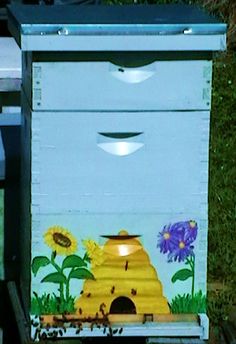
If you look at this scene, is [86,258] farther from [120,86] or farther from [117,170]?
[120,86]

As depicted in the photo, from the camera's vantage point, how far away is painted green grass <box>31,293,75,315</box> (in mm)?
2926

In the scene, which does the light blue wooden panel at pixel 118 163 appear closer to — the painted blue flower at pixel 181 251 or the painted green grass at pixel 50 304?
the painted blue flower at pixel 181 251

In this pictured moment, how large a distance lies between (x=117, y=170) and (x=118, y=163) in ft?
0.07

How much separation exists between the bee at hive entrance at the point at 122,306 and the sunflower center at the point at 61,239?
0.71 ft

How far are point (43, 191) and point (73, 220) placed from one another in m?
0.12

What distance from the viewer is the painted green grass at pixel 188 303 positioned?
2.97m

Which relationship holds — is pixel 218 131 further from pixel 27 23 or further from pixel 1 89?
pixel 27 23

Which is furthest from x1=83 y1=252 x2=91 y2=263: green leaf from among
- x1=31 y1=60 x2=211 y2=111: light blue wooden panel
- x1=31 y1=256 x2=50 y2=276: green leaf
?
x1=31 y1=60 x2=211 y2=111: light blue wooden panel

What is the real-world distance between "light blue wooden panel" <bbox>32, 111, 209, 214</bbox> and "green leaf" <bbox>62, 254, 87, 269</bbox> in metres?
0.14

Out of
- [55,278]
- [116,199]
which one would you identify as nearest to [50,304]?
[55,278]

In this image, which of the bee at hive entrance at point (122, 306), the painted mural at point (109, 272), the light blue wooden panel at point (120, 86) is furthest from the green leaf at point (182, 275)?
the light blue wooden panel at point (120, 86)

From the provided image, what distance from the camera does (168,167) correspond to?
112 inches

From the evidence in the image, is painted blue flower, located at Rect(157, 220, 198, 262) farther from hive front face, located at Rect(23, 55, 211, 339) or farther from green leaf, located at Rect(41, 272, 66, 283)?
green leaf, located at Rect(41, 272, 66, 283)

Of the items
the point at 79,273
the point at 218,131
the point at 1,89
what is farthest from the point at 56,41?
the point at 218,131
